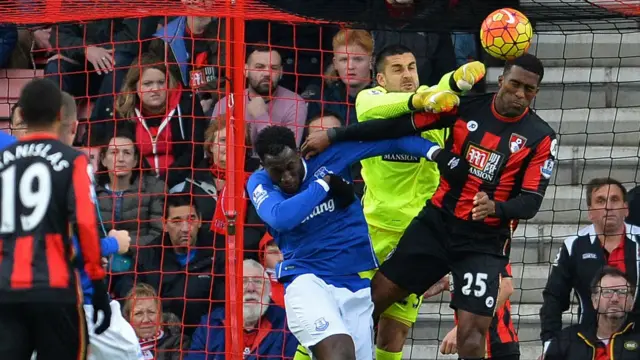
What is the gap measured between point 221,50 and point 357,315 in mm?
2302

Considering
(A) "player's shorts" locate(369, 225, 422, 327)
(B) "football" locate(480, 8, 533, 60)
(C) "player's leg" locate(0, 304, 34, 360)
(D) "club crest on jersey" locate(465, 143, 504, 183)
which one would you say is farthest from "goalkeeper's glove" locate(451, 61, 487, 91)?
(C) "player's leg" locate(0, 304, 34, 360)

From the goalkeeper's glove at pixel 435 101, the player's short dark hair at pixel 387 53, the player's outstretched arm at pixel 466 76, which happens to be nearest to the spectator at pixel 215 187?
the player's short dark hair at pixel 387 53

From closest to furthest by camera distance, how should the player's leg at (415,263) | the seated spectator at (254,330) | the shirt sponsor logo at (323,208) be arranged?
the shirt sponsor logo at (323,208)
the player's leg at (415,263)
the seated spectator at (254,330)

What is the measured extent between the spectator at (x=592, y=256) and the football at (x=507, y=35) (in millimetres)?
1709

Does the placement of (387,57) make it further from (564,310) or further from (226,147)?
(564,310)

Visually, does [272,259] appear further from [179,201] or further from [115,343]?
[115,343]

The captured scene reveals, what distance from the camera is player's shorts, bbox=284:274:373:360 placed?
27.9ft

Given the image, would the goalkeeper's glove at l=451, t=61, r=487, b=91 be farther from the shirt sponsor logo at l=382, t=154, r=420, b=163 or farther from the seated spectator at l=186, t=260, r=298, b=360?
the seated spectator at l=186, t=260, r=298, b=360

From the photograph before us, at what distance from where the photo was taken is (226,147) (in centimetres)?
966

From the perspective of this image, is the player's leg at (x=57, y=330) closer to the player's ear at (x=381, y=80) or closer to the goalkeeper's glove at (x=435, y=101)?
the goalkeeper's glove at (x=435, y=101)

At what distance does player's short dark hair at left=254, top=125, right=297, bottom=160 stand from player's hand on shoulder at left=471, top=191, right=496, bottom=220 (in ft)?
3.57

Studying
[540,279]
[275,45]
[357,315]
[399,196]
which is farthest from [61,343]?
[540,279]

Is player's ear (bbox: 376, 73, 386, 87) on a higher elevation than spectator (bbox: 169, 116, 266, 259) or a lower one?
higher

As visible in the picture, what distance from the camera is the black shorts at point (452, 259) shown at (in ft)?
28.4
